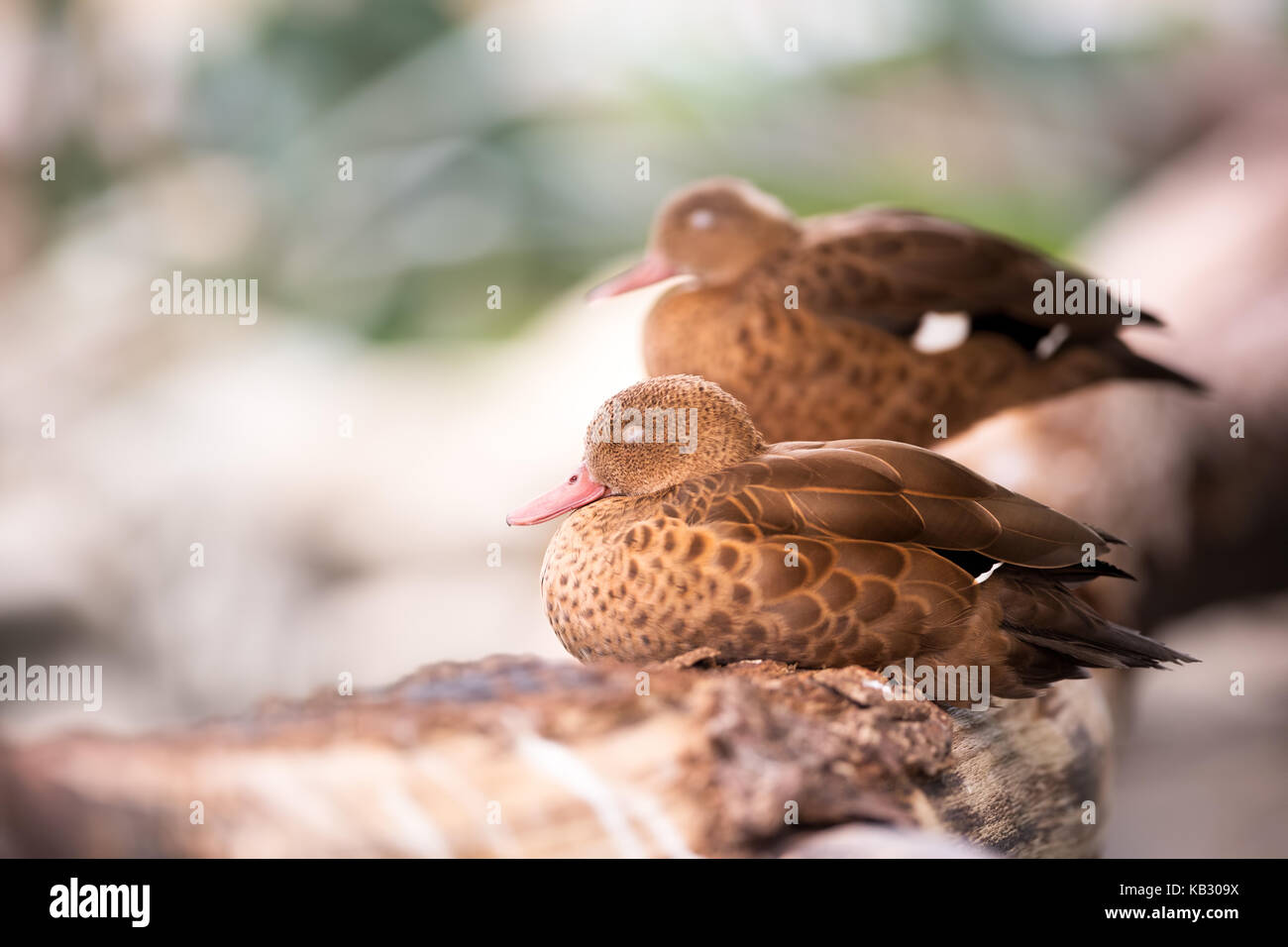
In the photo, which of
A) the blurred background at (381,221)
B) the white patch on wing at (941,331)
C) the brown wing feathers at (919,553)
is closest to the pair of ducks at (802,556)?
the brown wing feathers at (919,553)

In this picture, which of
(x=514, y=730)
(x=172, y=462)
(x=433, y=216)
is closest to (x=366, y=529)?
(x=172, y=462)

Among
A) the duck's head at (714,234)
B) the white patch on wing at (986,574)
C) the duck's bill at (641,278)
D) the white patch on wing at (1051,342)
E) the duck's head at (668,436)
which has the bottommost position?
the white patch on wing at (986,574)

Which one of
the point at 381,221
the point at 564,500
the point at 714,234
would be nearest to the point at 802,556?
the point at 564,500

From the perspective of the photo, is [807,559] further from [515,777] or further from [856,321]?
[856,321]

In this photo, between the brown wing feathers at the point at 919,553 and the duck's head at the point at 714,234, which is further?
the duck's head at the point at 714,234

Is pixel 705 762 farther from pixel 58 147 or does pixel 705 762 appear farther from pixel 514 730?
pixel 58 147

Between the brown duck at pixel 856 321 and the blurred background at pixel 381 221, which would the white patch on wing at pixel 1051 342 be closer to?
the brown duck at pixel 856 321

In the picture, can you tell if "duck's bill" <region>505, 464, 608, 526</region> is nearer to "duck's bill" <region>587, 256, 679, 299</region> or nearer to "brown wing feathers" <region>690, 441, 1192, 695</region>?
"brown wing feathers" <region>690, 441, 1192, 695</region>
